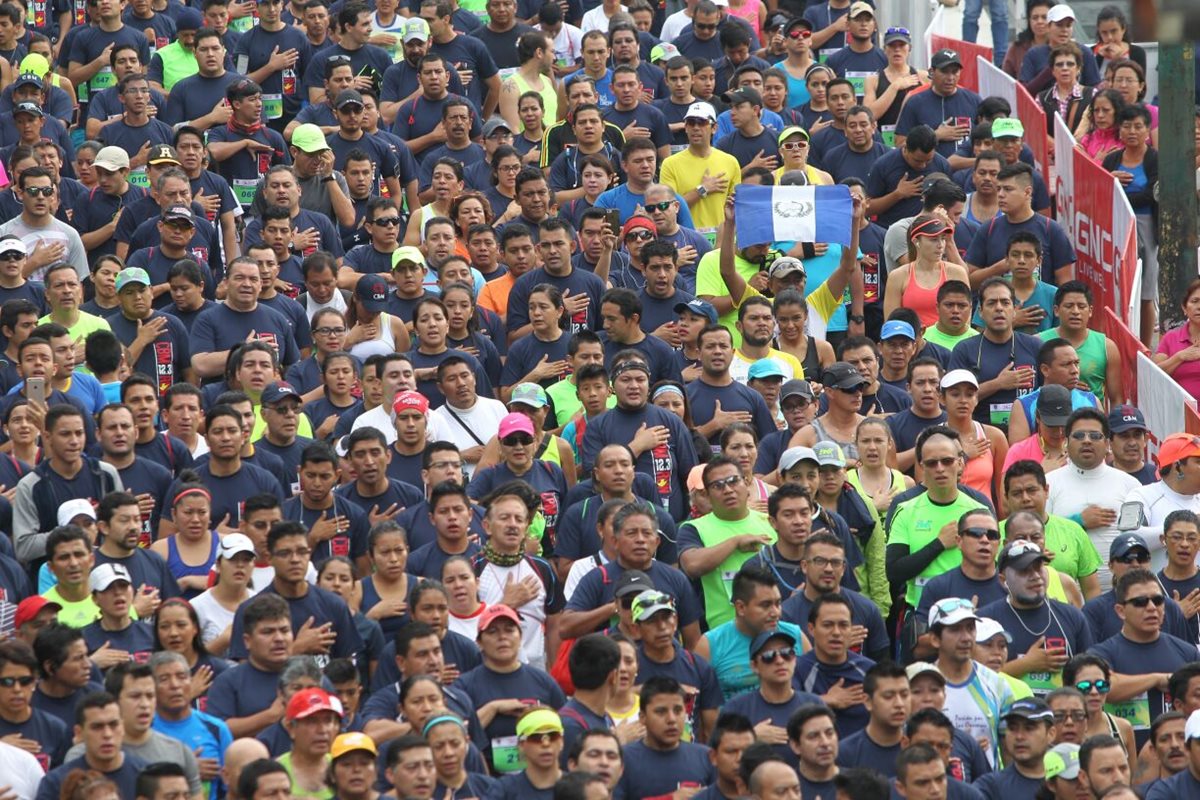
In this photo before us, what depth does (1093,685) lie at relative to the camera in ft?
35.6

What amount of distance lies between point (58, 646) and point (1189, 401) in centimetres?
664

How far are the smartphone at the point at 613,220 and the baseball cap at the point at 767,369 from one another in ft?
7.02

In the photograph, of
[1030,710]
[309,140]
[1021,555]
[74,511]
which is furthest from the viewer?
[309,140]

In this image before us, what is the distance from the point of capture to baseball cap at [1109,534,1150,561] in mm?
11891

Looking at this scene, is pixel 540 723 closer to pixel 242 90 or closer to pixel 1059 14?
pixel 242 90

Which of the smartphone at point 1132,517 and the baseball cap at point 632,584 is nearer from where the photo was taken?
the baseball cap at point 632,584

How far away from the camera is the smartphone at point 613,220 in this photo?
1567 centimetres

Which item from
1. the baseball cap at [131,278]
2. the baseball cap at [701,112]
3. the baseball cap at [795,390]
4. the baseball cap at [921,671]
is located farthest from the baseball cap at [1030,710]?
the baseball cap at [701,112]

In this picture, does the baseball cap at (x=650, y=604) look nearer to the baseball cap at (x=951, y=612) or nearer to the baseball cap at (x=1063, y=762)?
the baseball cap at (x=951, y=612)

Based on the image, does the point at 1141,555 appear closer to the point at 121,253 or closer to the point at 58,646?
the point at 58,646

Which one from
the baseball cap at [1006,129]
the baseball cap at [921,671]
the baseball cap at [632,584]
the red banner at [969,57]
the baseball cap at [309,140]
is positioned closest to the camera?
the baseball cap at [921,671]

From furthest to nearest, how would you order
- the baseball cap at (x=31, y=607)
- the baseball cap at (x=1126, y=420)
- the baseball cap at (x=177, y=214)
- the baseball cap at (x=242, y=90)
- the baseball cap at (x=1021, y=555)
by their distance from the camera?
the baseball cap at (x=242, y=90) → the baseball cap at (x=177, y=214) → the baseball cap at (x=1126, y=420) → the baseball cap at (x=1021, y=555) → the baseball cap at (x=31, y=607)

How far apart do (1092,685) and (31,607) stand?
496 cm

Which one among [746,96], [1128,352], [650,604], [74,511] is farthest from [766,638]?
[746,96]
